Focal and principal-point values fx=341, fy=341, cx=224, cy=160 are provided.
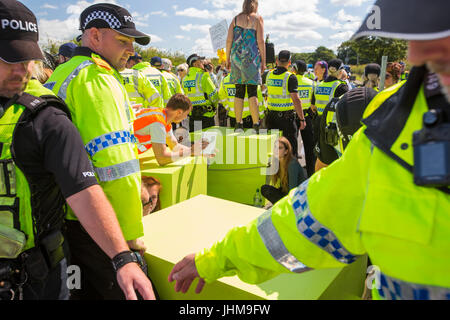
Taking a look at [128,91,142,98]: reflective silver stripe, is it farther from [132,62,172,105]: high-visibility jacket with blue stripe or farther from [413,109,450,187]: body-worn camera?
[413,109,450,187]: body-worn camera

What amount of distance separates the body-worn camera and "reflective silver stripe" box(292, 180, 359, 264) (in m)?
0.29

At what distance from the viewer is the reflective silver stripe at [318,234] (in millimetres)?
958

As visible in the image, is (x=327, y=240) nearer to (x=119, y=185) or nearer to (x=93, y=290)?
(x=119, y=185)

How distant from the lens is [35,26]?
1.40m

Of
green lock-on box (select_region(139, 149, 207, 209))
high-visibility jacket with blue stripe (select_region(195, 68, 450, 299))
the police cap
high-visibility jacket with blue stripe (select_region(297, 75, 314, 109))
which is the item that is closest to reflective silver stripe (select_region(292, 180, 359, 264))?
high-visibility jacket with blue stripe (select_region(195, 68, 450, 299))

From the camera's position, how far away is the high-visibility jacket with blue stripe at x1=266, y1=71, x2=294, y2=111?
558 centimetres

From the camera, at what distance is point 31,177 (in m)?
1.29

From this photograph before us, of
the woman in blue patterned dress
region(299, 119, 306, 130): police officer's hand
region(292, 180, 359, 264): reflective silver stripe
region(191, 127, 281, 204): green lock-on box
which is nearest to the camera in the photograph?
region(292, 180, 359, 264): reflective silver stripe

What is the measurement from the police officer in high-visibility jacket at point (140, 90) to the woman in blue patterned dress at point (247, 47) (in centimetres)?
158

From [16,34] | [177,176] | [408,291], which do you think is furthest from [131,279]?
[177,176]

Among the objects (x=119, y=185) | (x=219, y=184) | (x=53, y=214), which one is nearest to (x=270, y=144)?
(x=219, y=184)

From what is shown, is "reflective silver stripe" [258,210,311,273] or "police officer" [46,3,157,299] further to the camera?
"police officer" [46,3,157,299]

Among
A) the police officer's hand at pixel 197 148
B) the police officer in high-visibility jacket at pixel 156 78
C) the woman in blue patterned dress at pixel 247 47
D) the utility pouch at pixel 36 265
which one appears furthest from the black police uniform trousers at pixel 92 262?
the police officer in high-visibility jacket at pixel 156 78

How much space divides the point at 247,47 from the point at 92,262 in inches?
139
